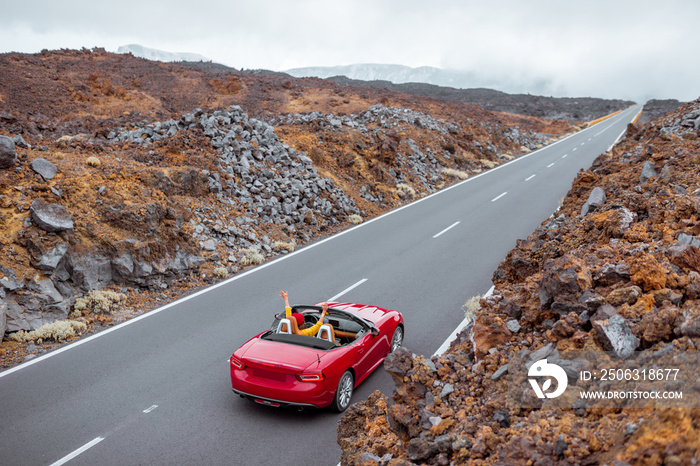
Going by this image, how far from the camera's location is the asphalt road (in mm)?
6074

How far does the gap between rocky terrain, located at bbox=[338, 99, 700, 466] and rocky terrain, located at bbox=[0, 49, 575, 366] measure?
760 cm

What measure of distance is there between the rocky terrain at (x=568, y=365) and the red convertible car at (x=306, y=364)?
0.76m

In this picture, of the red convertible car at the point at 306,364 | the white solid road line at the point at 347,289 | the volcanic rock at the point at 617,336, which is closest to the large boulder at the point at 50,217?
the white solid road line at the point at 347,289

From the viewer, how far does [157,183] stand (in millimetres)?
13688

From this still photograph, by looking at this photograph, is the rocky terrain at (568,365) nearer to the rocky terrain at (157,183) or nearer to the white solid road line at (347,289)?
the white solid road line at (347,289)

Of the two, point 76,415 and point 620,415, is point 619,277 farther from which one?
point 76,415

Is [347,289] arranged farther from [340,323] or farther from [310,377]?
[310,377]

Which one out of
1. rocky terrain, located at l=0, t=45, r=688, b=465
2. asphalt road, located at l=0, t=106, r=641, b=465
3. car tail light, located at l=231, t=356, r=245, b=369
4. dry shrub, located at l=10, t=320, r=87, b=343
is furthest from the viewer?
dry shrub, located at l=10, t=320, r=87, b=343

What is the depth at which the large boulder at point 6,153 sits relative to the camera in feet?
36.7

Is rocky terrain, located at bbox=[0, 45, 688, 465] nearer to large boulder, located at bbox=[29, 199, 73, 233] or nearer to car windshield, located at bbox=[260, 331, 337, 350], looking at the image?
large boulder, located at bbox=[29, 199, 73, 233]

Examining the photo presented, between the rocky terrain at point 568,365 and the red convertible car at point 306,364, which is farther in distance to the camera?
the red convertible car at point 306,364

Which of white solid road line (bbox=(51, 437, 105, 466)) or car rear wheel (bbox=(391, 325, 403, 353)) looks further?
car rear wheel (bbox=(391, 325, 403, 353))

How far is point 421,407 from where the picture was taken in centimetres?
527

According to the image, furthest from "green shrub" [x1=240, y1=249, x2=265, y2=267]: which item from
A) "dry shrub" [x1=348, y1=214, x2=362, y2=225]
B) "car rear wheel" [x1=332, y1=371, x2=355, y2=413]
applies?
"car rear wheel" [x1=332, y1=371, x2=355, y2=413]
